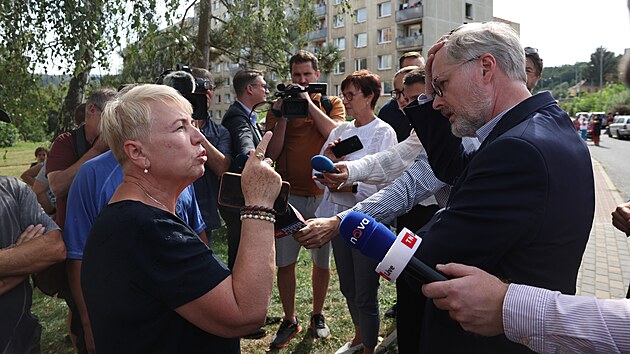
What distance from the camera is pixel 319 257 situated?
400 cm

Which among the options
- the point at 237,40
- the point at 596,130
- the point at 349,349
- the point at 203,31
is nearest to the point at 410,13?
the point at 596,130

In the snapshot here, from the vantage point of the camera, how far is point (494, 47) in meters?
1.68

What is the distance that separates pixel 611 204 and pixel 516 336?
396 inches

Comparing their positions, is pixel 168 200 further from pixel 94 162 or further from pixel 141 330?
pixel 94 162

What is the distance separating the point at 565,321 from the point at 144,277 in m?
1.25

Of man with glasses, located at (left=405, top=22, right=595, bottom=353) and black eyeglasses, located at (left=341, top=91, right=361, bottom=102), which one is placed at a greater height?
black eyeglasses, located at (left=341, top=91, right=361, bottom=102)

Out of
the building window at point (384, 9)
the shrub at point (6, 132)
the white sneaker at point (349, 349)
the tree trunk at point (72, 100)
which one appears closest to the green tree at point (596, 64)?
the building window at point (384, 9)

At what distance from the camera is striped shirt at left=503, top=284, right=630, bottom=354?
1.16m

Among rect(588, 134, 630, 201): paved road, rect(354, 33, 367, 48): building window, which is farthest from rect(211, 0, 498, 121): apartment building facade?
rect(588, 134, 630, 201): paved road

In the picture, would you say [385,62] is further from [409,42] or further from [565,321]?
[565,321]

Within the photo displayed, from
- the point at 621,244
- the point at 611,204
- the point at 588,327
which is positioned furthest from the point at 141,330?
the point at 611,204

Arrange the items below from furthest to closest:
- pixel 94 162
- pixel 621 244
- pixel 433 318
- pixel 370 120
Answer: pixel 621 244
pixel 370 120
pixel 94 162
pixel 433 318

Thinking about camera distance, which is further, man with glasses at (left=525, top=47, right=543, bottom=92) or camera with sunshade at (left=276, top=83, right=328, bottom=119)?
camera with sunshade at (left=276, top=83, right=328, bottom=119)

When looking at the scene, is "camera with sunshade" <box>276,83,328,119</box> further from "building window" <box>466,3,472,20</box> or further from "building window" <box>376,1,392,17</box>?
"building window" <box>466,3,472,20</box>
